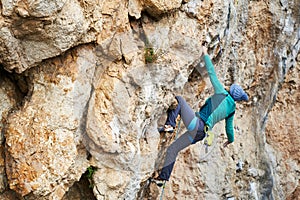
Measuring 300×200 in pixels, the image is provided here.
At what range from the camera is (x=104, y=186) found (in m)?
6.48

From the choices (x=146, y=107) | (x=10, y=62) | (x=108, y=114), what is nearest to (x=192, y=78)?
(x=146, y=107)

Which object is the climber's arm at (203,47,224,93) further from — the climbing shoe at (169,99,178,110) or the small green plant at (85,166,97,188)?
the small green plant at (85,166,97,188)

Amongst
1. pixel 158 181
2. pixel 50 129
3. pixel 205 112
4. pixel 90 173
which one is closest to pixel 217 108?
pixel 205 112

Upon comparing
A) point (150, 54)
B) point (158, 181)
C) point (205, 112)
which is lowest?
point (158, 181)

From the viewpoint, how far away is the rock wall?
5.64 meters

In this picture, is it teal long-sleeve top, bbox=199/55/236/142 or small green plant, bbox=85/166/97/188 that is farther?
teal long-sleeve top, bbox=199/55/236/142

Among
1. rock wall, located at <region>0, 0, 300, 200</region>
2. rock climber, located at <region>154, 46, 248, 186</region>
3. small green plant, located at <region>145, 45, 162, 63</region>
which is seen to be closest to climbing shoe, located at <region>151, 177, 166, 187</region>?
rock wall, located at <region>0, 0, 300, 200</region>

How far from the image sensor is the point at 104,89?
21.1 ft

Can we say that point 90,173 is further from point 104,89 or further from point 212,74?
point 212,74

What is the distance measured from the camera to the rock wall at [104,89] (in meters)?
5.64

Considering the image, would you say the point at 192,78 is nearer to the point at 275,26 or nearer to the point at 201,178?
the point at 201,178

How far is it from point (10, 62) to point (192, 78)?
3595 millimetres

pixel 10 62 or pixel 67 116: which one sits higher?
pixel 10 62

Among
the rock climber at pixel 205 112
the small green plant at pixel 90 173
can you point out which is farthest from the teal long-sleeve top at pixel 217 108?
the small green plant at pixel 90 173
